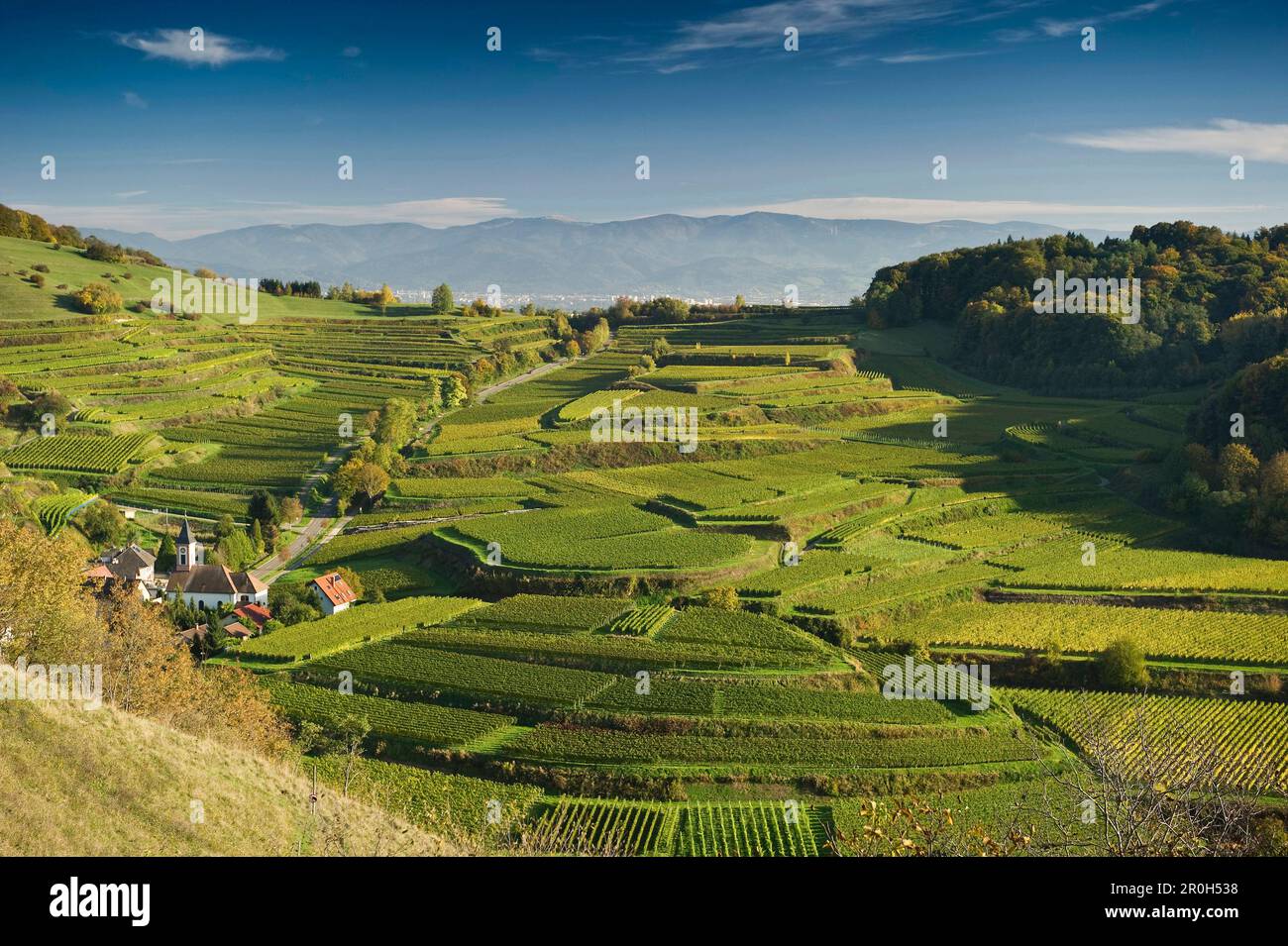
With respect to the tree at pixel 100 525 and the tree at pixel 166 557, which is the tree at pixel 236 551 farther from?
the tree at pixel 100 525

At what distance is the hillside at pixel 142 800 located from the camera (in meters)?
13.8

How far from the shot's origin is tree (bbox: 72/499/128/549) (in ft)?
159

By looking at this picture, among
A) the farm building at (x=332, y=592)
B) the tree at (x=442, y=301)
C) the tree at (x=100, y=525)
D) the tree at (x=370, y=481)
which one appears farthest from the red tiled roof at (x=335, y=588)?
the tree at (x=442, y=301)

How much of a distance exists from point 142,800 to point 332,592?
26799 mm

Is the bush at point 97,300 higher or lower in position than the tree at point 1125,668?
higher

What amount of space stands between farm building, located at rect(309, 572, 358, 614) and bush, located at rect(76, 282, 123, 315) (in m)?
52.9

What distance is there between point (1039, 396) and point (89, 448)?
7257cm


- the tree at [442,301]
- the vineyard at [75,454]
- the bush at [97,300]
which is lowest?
the vineyard at [75,454]

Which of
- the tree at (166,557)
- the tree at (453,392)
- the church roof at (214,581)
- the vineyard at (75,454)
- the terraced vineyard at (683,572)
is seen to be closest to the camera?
the terraced vineyard at (683,572)

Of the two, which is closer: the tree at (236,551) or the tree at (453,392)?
the tree at (236,551)

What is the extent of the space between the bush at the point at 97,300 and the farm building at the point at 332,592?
52867 mm

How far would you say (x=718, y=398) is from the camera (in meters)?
76.6

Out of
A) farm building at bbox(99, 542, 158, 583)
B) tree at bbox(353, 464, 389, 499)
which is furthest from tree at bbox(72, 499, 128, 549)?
tree at bbox(353, 464, 389, 499)
